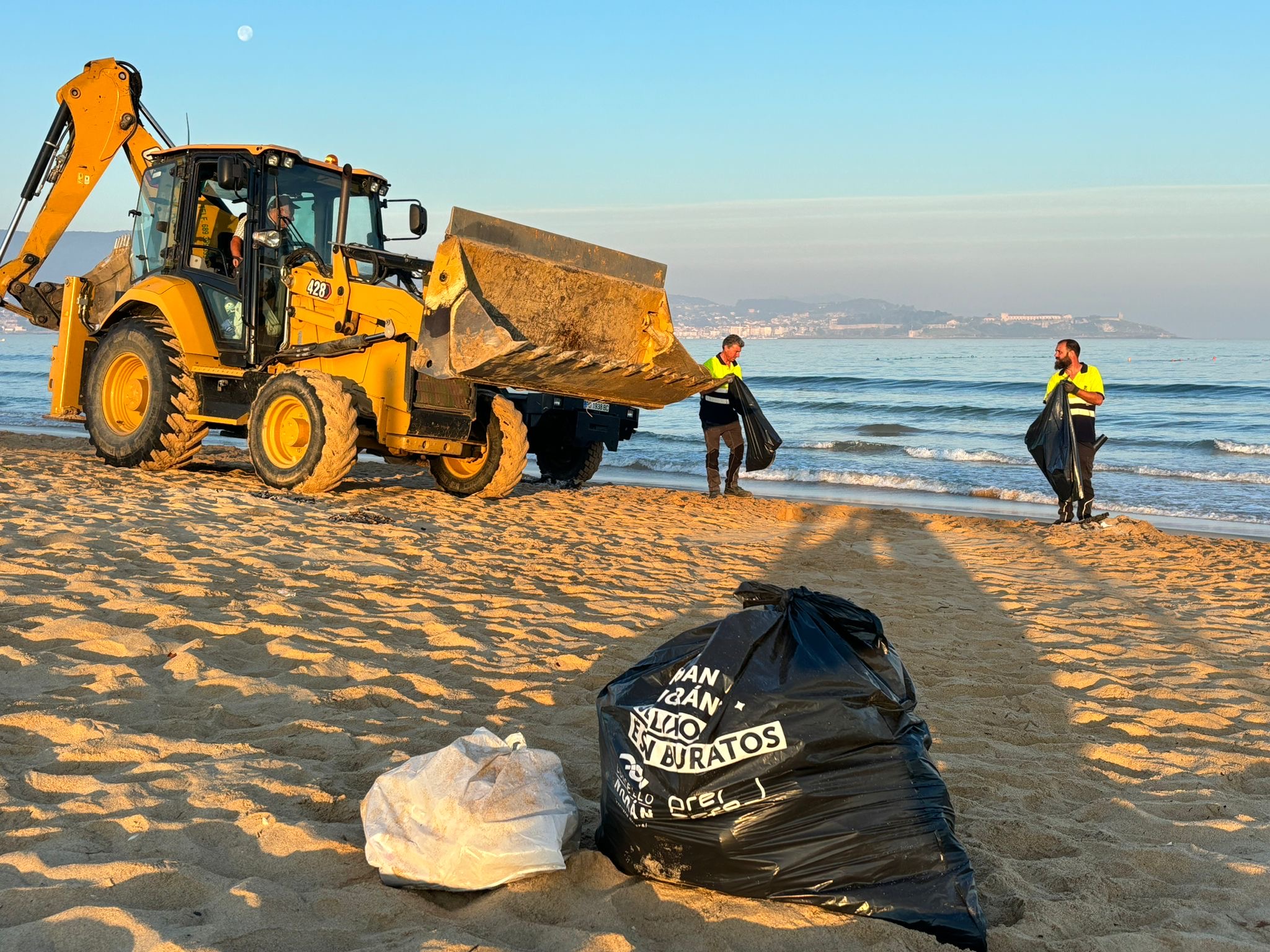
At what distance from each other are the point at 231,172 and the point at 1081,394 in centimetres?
762

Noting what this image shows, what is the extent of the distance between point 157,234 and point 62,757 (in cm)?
793

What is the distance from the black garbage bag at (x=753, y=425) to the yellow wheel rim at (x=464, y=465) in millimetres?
2869

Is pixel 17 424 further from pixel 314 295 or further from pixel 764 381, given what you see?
pixel 764 381

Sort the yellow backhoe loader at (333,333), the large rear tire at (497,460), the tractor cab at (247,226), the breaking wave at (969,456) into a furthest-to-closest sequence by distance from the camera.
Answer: the breaking wave at (969,456) → the large rear tire at (497,460) → the tractor cab at (247,226) → the yellow backhoe loader at (333,333)

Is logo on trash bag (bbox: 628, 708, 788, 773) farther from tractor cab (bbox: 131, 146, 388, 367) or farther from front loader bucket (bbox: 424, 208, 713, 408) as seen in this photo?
tractor cab (bbox: 131, 146, 388, 367)

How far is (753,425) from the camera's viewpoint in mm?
11406

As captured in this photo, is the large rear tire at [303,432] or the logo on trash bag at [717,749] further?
the large rear tire at [303,432]

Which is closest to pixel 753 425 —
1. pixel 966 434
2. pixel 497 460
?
pixel 497 460

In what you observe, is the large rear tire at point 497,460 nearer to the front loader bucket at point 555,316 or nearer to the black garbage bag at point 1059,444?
the front loader bucket at point 555,316

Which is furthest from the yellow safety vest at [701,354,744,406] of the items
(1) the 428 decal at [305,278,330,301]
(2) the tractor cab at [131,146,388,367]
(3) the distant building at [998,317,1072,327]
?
(3) the distant building at [998,317,1072,327]

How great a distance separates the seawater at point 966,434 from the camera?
626 inches

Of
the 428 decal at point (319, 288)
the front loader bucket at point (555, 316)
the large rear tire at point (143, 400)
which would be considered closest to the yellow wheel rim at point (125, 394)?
the large rear tire at point (143, 400)

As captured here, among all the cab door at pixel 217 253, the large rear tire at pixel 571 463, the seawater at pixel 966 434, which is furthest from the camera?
the seawater at pixel 966 434

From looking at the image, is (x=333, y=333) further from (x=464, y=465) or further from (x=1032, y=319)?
(x=1032, y=319)
